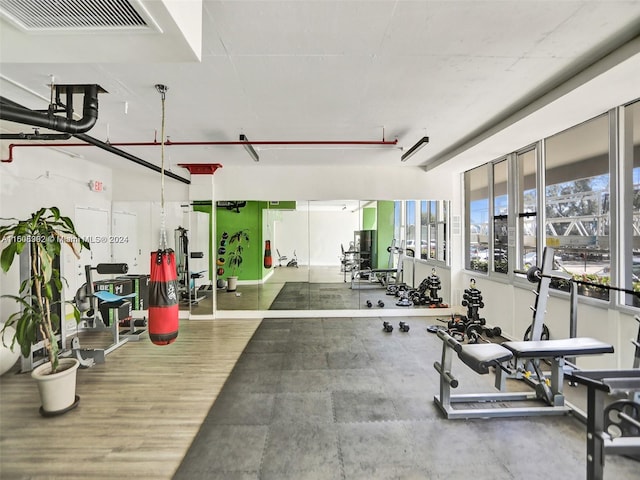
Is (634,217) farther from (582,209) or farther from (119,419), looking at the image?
(119,419)

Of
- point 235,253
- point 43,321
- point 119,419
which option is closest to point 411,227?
point 235,253

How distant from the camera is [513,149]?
13.9 feet

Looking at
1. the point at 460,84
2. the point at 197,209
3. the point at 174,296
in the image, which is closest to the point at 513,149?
the point at 460,84

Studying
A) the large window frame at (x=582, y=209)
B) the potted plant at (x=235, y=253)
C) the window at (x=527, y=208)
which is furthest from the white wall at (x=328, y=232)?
the window at (x=527, y=208)

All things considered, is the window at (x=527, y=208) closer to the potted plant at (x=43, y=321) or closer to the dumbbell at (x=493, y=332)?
the dumbbell at (x=493, y=332)

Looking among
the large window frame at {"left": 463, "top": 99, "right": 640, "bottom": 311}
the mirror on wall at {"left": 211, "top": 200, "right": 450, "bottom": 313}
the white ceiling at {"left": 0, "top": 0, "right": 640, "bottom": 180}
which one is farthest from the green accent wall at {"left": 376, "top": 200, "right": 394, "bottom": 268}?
the white ceiling at {"left": 0, "top": 0, "right": 640, "bottom": 180}

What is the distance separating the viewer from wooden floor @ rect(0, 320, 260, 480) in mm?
2059

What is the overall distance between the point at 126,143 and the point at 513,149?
550 cm

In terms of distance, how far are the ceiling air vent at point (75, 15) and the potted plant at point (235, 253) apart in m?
4.46

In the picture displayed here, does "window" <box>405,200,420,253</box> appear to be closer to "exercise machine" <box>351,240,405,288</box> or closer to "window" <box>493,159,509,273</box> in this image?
"exercise machine" <box>351,240,405,288</box>

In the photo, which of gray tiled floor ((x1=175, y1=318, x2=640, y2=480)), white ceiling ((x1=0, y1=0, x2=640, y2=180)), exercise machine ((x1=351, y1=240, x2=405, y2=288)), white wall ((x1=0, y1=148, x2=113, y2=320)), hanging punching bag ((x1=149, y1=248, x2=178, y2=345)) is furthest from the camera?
exercise machine ((x1=351, y1=240, x2=405, y2=288))

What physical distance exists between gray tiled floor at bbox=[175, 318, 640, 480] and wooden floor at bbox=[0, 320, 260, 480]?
233 mm

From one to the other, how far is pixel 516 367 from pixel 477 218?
3.20 metres

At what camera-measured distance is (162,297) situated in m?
2.35
